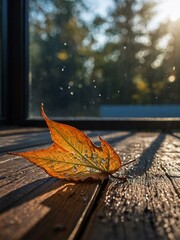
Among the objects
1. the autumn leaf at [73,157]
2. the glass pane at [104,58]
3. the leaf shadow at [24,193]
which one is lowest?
the leaf shadow at [24,193]

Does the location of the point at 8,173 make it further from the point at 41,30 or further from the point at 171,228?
the point at 41,30

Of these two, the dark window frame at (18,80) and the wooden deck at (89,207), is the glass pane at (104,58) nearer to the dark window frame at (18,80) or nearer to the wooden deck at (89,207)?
the dark window frame at (18,80)

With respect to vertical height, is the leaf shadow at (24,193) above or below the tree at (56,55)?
below

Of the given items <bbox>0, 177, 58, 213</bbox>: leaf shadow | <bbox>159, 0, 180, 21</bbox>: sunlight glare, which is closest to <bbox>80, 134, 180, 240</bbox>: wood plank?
<bbox>0, 177, 58, 213</bbox>: leaf shadow

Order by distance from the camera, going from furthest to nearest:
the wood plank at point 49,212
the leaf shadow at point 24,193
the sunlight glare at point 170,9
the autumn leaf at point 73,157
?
the sunlight glare at point 170,9 → the autumn leaf at point 73,157 → the leaf shadow at point 24,193 → the wood plank at point 49,212

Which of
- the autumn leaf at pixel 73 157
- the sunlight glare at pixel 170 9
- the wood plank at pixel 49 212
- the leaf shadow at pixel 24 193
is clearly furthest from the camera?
the sunlight glare at pixel 170 9

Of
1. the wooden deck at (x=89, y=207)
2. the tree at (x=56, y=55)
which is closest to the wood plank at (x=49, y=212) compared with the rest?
the wooden deck at (x=89, y=207)

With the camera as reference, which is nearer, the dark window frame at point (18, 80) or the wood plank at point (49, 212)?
the wood plank at point (49, 212)
